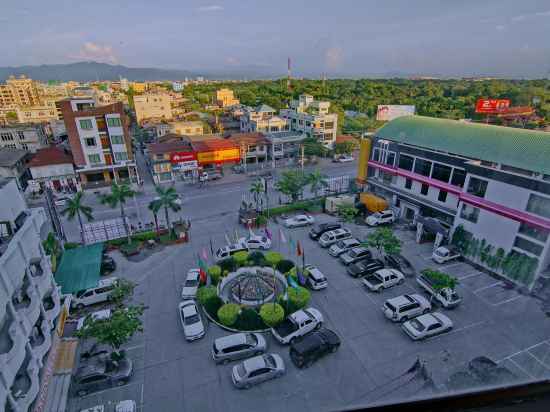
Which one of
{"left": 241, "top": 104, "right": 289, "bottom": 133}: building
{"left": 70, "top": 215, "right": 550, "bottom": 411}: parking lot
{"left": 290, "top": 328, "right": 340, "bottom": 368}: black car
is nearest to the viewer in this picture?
{"left": 70, "top": 215, "right": 550, "bottom": 411}: parking lot

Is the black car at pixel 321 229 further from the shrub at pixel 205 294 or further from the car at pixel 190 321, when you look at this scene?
the car at pixel 190 321

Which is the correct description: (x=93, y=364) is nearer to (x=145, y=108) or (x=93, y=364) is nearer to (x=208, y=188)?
(x=208, y=188)

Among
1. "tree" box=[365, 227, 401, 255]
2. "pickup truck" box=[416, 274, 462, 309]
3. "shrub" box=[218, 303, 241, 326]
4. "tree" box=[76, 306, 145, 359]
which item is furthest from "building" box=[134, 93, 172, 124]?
"pickup truck" box=[416, 274, 462, 309]

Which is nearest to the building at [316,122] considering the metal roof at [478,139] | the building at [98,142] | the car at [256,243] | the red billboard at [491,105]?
the red billboard at [491,105]

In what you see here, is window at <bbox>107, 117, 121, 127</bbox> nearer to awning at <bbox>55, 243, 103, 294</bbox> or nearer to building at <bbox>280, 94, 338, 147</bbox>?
awning at <bbox>55, 243, 103, 294</bbox>

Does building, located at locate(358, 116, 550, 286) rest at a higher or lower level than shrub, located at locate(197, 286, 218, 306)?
higher
